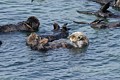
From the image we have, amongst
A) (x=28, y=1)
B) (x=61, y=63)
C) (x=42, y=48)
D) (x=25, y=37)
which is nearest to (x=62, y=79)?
(x=61, y=63)

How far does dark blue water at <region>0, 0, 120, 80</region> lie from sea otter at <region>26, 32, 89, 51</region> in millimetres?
189

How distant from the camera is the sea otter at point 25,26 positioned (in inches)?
667

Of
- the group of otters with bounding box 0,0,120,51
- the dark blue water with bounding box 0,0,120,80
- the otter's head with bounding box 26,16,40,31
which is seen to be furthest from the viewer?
the otter's head with bounding box 26,16,40,31

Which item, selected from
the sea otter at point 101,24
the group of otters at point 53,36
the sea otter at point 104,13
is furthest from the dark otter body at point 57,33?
the sea otter at point 104,13

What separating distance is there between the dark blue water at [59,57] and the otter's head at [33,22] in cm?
25

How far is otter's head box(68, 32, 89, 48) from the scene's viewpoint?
614 inches

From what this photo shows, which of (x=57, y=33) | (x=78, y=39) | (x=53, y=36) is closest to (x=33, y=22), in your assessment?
(x=57, y=33)

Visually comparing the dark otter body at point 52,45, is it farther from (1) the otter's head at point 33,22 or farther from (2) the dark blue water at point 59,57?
(1) the otter's head at point 33,22

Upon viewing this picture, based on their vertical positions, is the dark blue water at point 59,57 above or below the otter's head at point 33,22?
below

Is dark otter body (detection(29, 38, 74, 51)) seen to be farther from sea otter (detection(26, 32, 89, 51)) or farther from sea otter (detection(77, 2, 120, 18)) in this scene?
sea otter (detection(77, 2, 120, 18))

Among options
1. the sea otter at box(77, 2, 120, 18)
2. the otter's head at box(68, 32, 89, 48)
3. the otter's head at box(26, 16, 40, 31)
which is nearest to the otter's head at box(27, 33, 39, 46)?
the otter's head at box(68, 32, 89, 48)

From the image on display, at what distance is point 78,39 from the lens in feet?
51.8

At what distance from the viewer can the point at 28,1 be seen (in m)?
21.7

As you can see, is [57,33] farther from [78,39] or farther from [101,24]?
[101,24]
